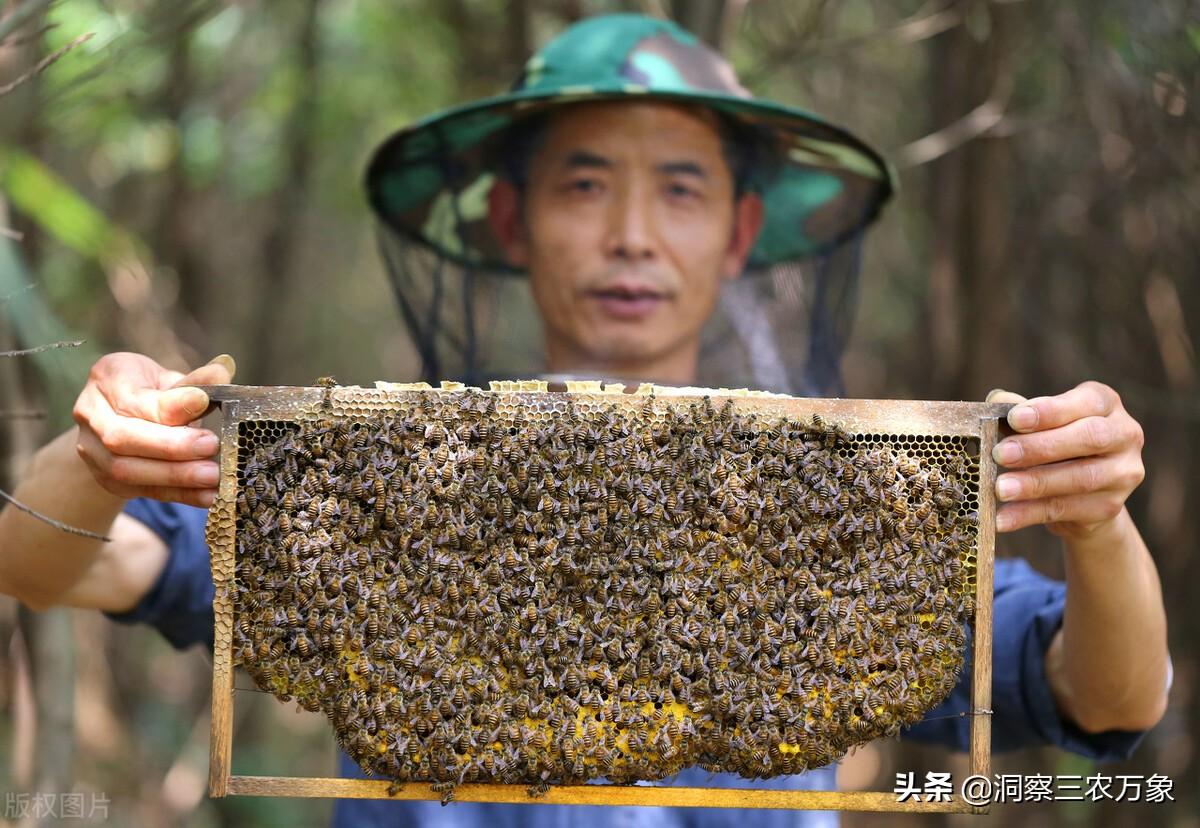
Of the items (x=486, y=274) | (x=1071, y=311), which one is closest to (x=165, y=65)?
(x=486, y=274)

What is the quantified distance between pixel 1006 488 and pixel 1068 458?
0.16m

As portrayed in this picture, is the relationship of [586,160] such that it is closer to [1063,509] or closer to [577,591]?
[577,591]

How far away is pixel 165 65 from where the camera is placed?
20.6ft

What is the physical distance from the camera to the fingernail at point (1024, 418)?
7.28 feet

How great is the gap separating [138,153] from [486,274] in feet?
11.5

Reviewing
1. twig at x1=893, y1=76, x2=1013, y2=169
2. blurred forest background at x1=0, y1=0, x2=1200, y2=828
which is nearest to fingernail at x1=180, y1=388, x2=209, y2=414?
blurred forest background at x1=0, y1=0, x2=1200, y2=828

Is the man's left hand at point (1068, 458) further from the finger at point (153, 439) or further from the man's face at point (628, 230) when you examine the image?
the finger at point (153, 439)

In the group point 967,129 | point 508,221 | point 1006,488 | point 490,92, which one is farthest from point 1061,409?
point 490,92

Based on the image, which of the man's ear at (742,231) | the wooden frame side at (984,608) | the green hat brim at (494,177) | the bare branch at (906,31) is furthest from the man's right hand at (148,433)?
the bare branch at (906,31)

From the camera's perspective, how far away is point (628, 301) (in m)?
3.45

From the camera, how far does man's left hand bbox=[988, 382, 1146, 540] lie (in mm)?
2230

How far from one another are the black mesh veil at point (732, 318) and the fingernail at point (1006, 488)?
1.54m

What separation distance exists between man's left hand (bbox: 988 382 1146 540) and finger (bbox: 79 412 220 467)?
5.65 ft

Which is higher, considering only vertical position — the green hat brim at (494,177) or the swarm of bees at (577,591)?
the green hat brim at (494,177)
